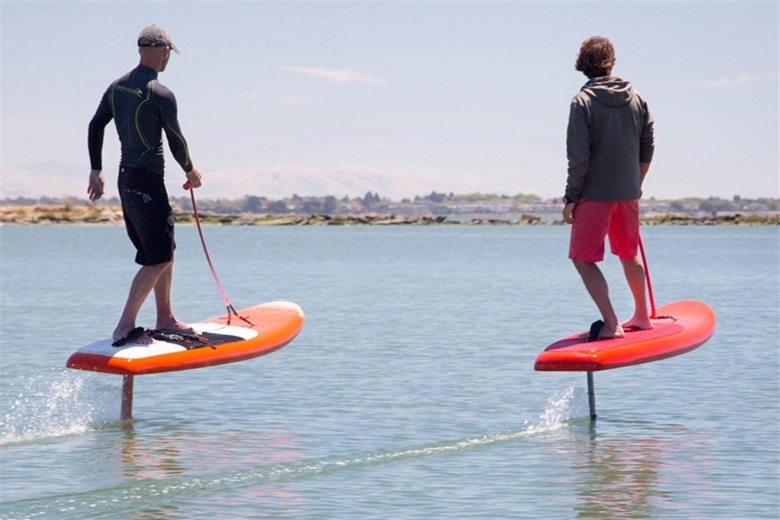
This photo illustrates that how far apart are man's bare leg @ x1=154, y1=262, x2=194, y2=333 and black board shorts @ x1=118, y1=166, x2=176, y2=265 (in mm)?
327

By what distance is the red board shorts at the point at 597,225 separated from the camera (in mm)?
9305

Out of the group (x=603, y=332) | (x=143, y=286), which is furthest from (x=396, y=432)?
(x=143, y=286)

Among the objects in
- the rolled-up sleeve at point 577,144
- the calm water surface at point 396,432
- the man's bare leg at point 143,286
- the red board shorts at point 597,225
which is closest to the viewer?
the calm water surface at point 396,432

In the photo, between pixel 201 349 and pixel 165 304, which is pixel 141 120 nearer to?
pixel 165 304

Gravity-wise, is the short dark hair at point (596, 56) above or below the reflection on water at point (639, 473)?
above

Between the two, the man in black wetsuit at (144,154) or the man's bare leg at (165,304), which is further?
the man's bare leg at (165,304)

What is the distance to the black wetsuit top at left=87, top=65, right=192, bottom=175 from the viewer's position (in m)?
9.42

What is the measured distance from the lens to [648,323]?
10023mm

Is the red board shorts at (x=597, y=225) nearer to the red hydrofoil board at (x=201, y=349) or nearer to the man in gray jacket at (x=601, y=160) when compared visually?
the man in gray jacket at (x=601, y=160)

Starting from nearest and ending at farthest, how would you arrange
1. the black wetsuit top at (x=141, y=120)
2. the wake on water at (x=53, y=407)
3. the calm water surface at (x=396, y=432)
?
the calm water surface at (x=396, y=432)
the black wetsuit top at (x=141, y=120)
the wake on water at (x=53, y=407)

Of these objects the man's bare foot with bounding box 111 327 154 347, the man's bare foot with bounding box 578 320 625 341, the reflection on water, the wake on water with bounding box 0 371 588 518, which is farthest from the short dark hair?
the man's bare foot with bounding box 111 327 154 347

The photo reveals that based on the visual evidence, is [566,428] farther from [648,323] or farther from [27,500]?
[27,500]

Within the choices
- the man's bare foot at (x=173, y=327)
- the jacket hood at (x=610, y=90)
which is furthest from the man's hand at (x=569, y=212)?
the man's bare foot at (x=173, y=327)

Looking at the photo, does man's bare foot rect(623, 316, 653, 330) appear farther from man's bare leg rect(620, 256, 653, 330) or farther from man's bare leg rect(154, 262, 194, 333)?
man's bare leg rect(154, 262, 194, 333)
